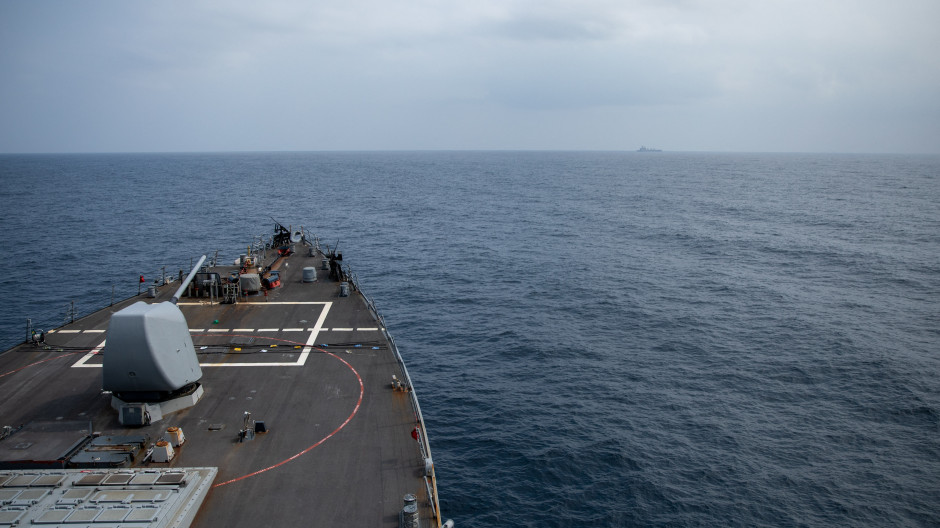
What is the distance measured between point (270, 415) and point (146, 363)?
A: 5.44 metres

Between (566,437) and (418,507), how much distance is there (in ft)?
58.0

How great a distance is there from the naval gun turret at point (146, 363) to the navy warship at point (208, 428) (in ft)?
0.18

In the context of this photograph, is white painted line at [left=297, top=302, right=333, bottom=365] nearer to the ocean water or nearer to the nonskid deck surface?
the nonskid deck surface

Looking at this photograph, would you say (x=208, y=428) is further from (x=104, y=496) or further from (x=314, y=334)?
(x=314, y=334)

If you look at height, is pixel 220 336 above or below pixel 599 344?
above

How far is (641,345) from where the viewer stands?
162 feet

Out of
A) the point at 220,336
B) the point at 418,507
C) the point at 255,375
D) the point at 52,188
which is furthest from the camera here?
the point at 52,188

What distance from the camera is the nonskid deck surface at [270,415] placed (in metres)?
19.6

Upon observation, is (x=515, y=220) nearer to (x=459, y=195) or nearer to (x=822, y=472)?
(x=459, y=195)

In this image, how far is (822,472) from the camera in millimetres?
31609

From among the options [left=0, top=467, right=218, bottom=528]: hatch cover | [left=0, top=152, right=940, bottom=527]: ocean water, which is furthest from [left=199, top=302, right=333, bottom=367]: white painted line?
[left=0, top=467, right=218, bottom=528]: hatch cover

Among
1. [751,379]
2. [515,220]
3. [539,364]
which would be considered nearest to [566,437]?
[539,364]

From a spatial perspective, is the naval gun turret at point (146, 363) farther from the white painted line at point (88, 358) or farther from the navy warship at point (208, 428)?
the white painted line at point (88, 358)

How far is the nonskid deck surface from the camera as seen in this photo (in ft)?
64.2
